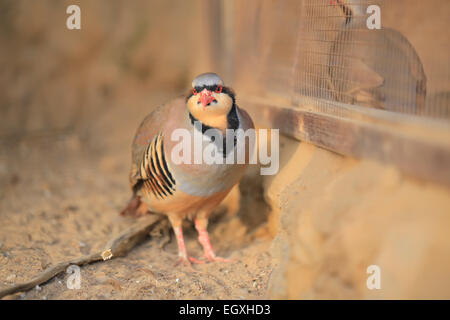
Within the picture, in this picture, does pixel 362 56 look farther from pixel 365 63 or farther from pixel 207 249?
pixel 207 249

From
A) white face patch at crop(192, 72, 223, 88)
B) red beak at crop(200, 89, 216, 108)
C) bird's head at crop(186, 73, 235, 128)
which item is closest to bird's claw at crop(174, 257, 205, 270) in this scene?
bird's head at crop(186, 73, 235, 128)

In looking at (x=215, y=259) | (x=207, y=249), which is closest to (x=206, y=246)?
(x=207, y=249)

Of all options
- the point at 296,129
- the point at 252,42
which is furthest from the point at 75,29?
the point at 296,129

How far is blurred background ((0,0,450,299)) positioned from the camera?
1.83m

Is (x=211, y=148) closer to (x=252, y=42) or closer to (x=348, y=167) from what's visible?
(x=348, y=167)

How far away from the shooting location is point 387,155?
1926 millimetres

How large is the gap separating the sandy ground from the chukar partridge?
0.33 meters

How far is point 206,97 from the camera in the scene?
2.79 meters

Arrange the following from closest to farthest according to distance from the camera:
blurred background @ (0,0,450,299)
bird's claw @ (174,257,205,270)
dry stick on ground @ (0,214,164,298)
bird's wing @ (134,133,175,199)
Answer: blurred background @ (0,0,450,299)
dry stick on ground @ (0,214,164,298)
bird's wing @ (134,133,175,199)
bird's claw @ (174,257,205,270)

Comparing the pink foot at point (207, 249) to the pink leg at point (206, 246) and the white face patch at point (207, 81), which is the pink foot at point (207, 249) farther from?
the white face patch at point (207, 81)

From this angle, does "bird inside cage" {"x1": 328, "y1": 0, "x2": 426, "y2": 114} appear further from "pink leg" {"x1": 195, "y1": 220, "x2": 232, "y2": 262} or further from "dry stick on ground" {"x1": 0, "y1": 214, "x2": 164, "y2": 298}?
"dry stick on ground" {"x1": 0, "y1": 214, "x2": 164, "y2": 298}

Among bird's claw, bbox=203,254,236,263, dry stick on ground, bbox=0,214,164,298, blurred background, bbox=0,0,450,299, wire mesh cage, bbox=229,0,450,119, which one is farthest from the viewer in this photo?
bird's claw, bbox=203,254,236,263

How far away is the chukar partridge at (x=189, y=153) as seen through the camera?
9.30 ft

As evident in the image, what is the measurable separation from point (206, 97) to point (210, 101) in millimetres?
37
